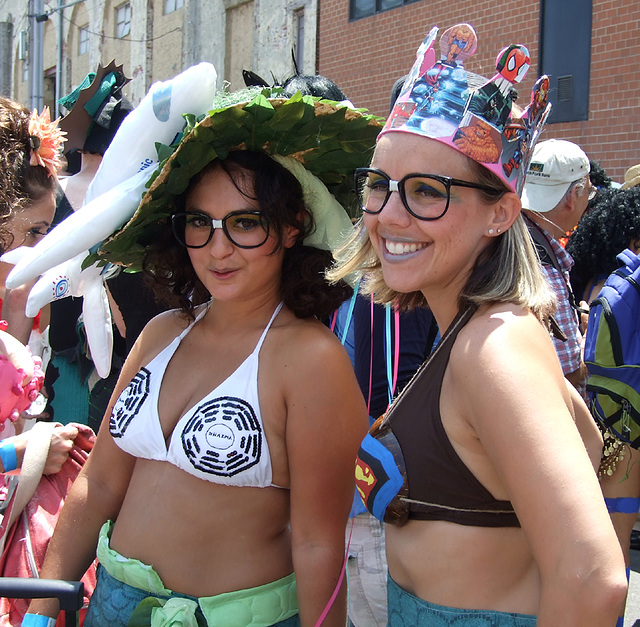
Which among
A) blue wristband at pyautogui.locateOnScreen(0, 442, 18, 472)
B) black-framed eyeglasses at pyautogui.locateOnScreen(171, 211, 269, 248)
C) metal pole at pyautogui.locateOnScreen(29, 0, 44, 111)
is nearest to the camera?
black-framed eyeglasses at pyautogui.locateOnScreen(171, 211, 269, 248)

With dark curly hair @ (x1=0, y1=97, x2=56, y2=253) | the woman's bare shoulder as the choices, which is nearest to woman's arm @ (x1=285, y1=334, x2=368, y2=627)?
the woman's bare shoulder

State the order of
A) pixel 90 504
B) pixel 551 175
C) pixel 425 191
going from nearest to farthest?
pixel 425 191 → pixel 90 504 → pixel 551 175

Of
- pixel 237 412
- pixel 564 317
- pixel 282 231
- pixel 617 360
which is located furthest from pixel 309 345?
pixel 617 360

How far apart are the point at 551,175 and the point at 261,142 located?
2009 mm

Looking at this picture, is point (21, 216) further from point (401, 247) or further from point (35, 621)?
point (401, 247)

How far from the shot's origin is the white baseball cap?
11.3 ft

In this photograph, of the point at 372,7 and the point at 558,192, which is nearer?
the point at 558,192

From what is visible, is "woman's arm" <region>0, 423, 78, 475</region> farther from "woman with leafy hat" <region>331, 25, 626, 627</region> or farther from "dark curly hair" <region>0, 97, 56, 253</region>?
"woman with leafy hat" <region>331, 25, 626, 627</region>

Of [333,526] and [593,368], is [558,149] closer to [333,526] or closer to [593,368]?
[593,368]

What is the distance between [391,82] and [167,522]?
385 inches

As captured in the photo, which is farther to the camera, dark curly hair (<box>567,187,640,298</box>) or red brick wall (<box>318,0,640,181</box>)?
red brick wall (<box>318,0,640,181</box>)

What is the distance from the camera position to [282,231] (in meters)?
1.99

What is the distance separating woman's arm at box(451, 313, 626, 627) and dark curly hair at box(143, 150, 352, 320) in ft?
2.65

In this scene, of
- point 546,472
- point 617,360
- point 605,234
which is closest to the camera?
point 546,472
